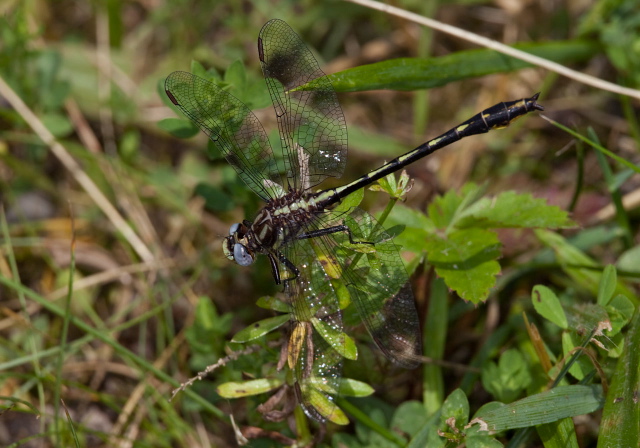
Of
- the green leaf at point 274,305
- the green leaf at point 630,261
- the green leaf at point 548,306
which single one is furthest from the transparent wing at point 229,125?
the green leaf at point 630,261

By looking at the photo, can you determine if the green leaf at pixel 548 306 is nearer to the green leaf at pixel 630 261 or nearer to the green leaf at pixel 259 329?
the green leaf at pixel 630 261

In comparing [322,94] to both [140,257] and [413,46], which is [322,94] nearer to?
[140,257]

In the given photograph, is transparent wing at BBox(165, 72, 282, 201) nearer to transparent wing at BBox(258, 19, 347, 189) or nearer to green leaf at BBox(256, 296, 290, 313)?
transparent wing at BBox(258, 19, 347, 189)

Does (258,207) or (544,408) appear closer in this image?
(544,408)

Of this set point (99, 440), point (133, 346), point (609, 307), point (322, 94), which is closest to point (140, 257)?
point (133, 346)

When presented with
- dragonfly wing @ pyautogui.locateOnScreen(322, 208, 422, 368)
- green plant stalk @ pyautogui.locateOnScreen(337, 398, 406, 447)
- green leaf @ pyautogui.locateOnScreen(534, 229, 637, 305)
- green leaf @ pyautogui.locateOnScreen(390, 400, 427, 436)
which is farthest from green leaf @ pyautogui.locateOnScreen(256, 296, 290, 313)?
green leaf @ pyautogui.locateOnScreen(534, 229, 637, 305)

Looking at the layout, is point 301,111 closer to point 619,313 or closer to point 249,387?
point 249,387

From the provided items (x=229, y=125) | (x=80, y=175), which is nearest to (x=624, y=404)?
(x=229, y=125)
